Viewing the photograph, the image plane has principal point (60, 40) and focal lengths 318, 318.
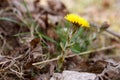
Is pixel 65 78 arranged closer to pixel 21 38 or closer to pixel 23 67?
pixel 23 67

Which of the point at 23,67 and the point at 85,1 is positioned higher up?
the point at 85,1

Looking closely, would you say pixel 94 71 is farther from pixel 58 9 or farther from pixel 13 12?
pixel 58 9

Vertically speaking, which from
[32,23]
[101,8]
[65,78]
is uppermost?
[101,8]

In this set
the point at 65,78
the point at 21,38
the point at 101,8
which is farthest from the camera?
the point at 101,8

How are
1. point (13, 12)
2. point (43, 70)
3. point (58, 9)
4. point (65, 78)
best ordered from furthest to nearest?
point (58, 9) → point (13, 12) → point (43, 70) → point (65, 78)

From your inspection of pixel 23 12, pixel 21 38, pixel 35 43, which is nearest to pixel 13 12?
pixel 23 12

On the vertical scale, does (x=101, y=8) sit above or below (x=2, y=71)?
above

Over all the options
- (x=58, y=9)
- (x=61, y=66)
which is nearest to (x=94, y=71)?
(x=61, y=66)

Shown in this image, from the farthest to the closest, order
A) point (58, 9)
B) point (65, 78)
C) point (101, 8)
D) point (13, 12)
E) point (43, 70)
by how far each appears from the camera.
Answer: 1. point (101, 8)
2. point (58, 9)
3. point (13, 12)
4. point (43, 70)
5. point (65, 78)

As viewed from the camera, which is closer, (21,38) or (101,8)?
(21,38)
